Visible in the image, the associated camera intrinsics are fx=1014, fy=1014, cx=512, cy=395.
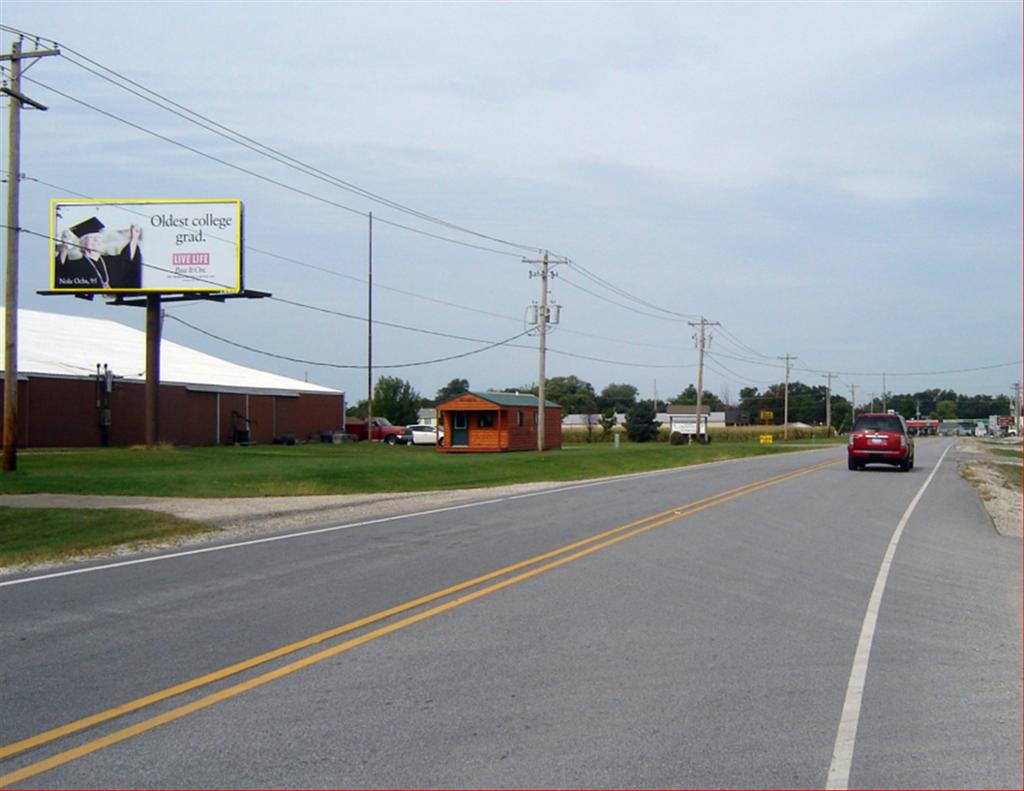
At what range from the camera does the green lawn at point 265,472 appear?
23656mm

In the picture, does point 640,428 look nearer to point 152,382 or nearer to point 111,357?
point 111,357

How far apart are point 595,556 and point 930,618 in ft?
15.2

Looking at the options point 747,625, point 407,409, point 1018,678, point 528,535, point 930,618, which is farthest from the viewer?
point 407,409

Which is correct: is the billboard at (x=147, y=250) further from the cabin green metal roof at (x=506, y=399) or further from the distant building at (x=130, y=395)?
the cabin green metal roof at (x=506, y=399)

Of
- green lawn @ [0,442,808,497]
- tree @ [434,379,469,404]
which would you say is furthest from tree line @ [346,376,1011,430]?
green lawn @ [0,442,808,497]

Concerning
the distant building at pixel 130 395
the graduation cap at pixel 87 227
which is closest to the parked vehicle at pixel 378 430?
the distant building at pixel 130 395

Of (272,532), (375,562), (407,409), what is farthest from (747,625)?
(407,409)

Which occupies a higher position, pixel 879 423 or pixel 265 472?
pixel 879 423

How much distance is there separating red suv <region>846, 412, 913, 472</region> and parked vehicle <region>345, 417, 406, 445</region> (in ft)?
103

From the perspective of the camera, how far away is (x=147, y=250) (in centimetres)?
4150

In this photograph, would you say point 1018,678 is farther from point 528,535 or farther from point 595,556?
point 528,535

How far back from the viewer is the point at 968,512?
72.0ft

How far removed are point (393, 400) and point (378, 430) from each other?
21.5 m

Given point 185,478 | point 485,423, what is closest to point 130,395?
point 485,423
